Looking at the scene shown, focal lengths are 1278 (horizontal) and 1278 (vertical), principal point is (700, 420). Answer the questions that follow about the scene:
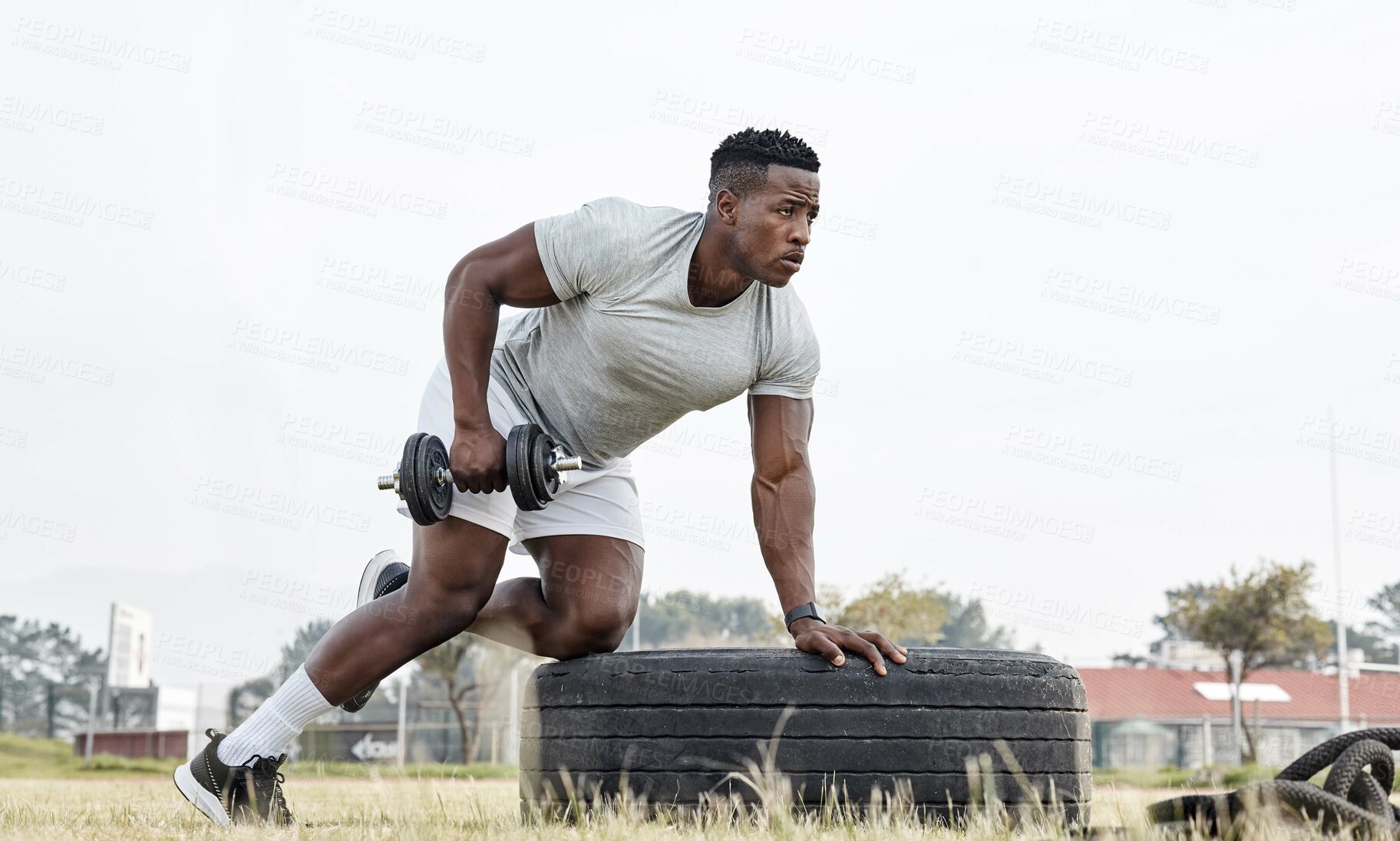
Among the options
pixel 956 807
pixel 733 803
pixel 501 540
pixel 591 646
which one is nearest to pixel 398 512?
pixel 501 540

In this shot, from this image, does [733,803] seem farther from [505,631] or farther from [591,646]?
[505,631]

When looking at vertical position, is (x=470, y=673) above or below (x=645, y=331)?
below

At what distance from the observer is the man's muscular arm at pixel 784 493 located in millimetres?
3504

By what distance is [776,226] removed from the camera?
3338 mm

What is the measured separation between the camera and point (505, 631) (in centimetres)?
386

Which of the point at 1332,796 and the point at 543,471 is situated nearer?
the point at 1332,796

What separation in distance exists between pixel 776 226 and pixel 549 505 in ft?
3.67

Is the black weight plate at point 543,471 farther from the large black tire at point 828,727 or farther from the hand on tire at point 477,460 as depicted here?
the large black tire at point 828,727

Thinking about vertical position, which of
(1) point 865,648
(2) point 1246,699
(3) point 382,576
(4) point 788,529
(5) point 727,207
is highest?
(5) point 727,207

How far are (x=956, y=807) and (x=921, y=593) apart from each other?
24.3 m

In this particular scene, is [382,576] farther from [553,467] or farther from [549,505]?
[553,467]

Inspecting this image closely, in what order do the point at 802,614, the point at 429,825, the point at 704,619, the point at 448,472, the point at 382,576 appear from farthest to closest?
1. the point at 704,619
2. the point at 382,576
3. the point at 448,472
4. the point at 802,614
5. the point at 429,825

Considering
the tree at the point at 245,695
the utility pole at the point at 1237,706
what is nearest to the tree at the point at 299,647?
the tree at the point at 245,695

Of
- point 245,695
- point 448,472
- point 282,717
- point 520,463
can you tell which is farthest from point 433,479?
point 245,695
